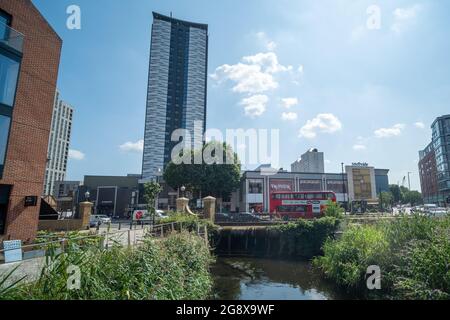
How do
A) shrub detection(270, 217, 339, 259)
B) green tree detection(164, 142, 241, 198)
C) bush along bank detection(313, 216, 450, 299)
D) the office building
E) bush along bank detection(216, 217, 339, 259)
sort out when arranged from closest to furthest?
1. bush along bank detection(313, 216, 450, 299)
2. shrub detection(270, 217, 339, 259)
3. bush along bank detection(216, 217, 339, 259)
4. green tree detection(164, 142, 241, 198)
5. the office building

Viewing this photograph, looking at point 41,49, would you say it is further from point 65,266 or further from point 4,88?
point 65,266

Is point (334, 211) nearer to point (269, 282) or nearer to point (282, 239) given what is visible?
point (282, 239)

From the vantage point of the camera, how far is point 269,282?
42.1 feet

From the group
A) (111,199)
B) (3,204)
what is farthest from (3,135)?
(111,199)

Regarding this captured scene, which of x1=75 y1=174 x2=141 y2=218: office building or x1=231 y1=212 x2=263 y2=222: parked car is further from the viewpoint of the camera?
x1=75 y1=174 x2=141 y2=218: office building

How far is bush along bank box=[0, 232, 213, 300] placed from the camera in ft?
16.0

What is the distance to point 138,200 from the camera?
187 ft

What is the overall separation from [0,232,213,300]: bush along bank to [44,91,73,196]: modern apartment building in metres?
82.2

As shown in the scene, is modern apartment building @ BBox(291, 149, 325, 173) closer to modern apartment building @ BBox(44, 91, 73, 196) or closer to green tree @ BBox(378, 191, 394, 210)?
green tree @ BBox(378, 191, 394, 210)

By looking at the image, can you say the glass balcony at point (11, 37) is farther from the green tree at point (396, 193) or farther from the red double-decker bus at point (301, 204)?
the green tree at point (396, 193)

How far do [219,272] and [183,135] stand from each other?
2811 inches

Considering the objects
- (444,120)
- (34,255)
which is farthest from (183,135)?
(34,255)

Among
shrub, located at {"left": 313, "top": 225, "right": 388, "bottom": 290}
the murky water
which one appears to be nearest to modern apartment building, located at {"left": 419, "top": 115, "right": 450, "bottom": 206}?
the murky water

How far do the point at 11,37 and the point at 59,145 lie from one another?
92265 millimetres
